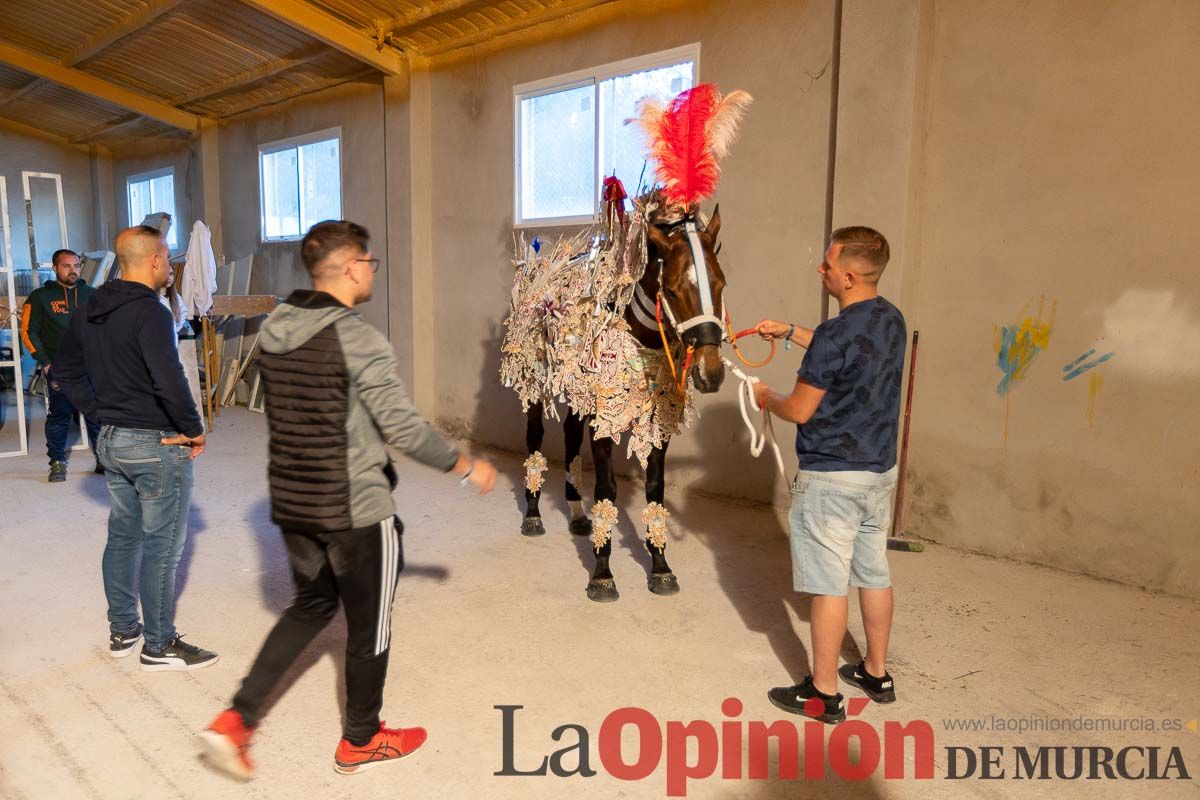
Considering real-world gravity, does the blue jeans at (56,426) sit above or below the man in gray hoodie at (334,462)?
below

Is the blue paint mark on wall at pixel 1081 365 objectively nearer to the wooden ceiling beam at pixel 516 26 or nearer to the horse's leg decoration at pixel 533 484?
the horse's leg decoration at pixel 533 484

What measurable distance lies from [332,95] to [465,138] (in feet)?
7.83

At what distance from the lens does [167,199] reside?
11.2 m

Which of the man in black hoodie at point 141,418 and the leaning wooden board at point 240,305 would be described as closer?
the man in black hoodie at point 141,418

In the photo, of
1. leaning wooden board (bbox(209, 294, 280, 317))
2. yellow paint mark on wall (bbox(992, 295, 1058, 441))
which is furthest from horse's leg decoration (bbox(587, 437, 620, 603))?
leaning wooden board (bbox(209, 294, 280, 317))

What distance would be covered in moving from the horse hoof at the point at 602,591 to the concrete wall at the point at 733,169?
5.98 ft

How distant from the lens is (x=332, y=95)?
8.24 metres

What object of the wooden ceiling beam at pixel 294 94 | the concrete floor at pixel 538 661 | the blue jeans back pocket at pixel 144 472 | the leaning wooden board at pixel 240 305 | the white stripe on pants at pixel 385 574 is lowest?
the concrete floor at pixel 538 661

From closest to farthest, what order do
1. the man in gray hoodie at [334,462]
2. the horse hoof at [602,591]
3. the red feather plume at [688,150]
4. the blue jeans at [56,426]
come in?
the man in gray hoodie at [334,462]
the red feather plume at [688,150]
the horse hoof at [602,591]
the blue jeans at [56,426]

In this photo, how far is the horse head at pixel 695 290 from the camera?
116 inches

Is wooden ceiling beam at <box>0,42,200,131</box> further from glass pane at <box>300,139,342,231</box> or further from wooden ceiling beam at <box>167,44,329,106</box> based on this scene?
glass pane at <box>300,139,342,231</box>

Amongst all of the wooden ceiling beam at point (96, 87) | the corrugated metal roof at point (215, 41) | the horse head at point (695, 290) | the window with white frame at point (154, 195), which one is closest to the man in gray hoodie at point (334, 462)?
the horse head at point (695, 290)

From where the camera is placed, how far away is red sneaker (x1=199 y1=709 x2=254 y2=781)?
203 centimetres

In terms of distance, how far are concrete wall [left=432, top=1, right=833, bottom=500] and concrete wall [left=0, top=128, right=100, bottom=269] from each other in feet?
29.9
